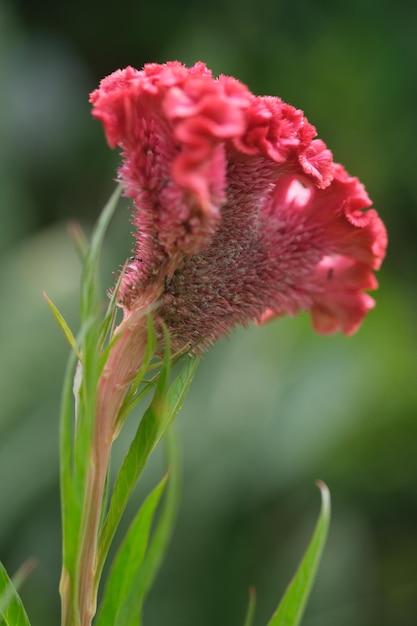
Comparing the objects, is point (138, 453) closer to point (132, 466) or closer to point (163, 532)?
point (132, 466)

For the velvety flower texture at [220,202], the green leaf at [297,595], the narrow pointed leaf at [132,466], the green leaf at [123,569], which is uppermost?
the velvety flower texture at [220,202]

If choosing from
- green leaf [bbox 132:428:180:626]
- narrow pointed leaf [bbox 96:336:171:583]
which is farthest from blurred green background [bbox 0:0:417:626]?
green leaf [bbox 132:428:180:626]

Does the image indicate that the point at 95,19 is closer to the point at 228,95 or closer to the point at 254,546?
the point at 254,546

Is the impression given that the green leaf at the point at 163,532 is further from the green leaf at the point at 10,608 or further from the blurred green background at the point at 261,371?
the blurred green background at the point at 261,371

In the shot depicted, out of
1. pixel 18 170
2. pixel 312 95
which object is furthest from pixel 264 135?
pixel 312 95

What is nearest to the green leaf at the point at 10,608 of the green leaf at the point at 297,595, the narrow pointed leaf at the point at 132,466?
the narrow pointed leaf at the point at 132,466

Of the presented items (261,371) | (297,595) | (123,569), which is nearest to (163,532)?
(123,569)
